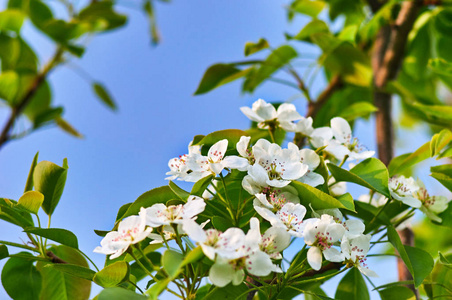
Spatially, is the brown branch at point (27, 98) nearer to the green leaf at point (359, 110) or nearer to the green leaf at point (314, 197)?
the green leaf at point (359, 110)

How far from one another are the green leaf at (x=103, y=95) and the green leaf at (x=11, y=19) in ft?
1.47

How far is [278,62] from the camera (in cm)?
148

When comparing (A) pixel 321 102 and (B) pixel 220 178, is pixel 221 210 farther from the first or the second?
(A) pixel 321 102

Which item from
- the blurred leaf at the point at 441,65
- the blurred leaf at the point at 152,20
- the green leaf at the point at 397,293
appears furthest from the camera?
the blurred leaf at the point at 152,20

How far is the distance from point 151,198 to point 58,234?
0.18 m

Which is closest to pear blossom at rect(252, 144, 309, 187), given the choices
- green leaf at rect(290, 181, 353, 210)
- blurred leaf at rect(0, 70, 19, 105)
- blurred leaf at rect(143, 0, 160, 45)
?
green leaf at rect(290, 181, 353, 210)

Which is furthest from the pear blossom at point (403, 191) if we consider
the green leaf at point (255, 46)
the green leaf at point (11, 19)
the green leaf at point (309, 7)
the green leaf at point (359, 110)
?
the green leaf at point (11, 19)

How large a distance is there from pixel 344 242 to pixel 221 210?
0.22 meters

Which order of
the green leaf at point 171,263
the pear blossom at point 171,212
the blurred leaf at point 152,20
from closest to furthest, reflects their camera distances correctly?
the green leaf at point 171,263 < the pear blossom at point 171,212 < the blurred leaf at point 152,20

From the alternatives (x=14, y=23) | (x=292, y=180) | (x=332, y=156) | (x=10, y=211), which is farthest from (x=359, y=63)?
(x=14, y=23)

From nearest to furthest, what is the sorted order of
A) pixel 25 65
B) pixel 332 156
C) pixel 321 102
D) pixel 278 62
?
pixel 332 156 < pixel 278 62 < pixel 321 102 < pixel 25 65

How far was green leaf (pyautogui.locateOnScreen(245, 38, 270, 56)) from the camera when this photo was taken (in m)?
1.28

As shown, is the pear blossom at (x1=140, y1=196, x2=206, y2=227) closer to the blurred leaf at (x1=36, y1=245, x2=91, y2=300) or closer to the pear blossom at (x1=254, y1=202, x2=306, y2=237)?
the pear blossom at (x1=254, y1=202, x2=306, y2=237)

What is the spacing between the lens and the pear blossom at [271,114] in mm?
946
